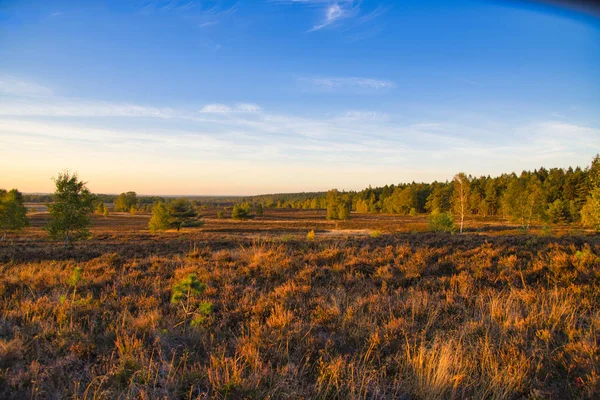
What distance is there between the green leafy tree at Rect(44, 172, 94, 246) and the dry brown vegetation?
89.5 feet

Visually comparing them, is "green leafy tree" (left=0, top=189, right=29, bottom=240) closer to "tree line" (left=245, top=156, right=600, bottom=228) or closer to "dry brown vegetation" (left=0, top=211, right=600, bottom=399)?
"dry brown vegetation" (left=0, top=211, right=600, bottom=399)

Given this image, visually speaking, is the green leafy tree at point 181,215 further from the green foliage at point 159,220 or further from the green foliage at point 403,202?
the green foliage at point 403,202

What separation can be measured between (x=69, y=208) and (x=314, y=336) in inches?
1325

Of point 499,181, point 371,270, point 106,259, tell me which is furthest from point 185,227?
point 499,181

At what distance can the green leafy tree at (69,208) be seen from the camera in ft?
89.9

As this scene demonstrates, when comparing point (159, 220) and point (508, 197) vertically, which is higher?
point (508, 197)

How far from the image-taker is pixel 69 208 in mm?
27781

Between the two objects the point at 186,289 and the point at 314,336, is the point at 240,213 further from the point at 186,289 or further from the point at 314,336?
the point at 314,336

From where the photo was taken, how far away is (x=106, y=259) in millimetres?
8773

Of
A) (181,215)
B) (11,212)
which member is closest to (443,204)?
(181,215)

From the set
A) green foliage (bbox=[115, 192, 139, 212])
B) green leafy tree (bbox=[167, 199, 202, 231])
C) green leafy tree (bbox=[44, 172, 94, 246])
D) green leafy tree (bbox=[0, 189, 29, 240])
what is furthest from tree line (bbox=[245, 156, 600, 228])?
green foliage (bbox=[115, 192, 139, 212])

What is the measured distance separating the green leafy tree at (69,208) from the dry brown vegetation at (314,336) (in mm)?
27266

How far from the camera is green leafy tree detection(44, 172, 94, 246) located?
2741 cm

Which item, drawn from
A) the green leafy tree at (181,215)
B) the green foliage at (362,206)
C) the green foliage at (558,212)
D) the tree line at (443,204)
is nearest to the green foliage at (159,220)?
the tree line at (443,204)
